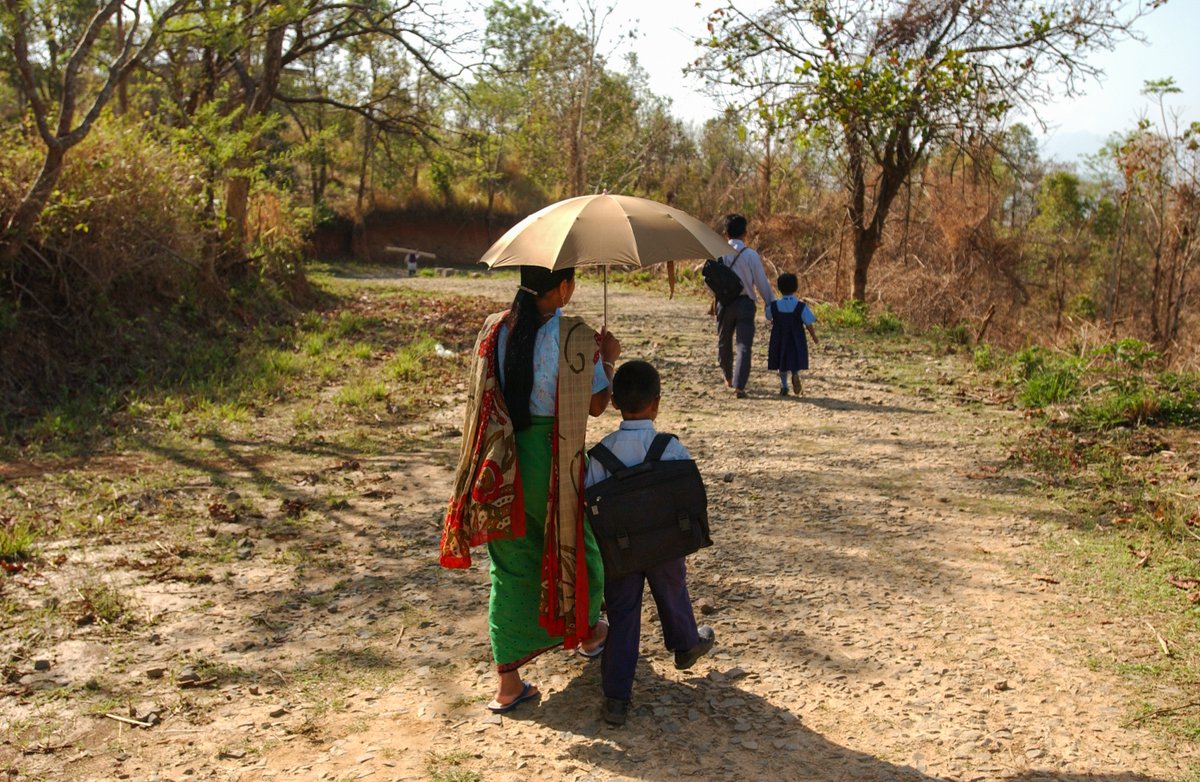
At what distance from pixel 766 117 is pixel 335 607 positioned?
12.5 metres

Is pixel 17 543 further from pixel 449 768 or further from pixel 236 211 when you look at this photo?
pixel 236 211

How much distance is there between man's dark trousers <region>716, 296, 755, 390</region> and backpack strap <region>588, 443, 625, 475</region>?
19.9 feet

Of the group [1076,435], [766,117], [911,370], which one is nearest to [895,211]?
[766,117]

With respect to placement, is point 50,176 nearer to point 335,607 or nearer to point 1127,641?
point 335,607

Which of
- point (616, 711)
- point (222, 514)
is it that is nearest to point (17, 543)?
point (222, 514)

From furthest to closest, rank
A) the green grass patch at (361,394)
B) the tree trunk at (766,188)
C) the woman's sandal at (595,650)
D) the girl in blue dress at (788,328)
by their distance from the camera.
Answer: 1. the tree trunk at (766,188)
2. the green grass patch at (361,394)
3. the girl in blue dress at (788,328)
4. the woman's sandal at (595,650)

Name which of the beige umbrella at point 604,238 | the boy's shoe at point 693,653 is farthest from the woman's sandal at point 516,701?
the beige umbrella at point 604,238

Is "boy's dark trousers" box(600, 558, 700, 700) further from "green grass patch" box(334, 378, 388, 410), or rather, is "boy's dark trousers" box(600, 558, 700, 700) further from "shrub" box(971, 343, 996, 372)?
"shrub" box(971, 343, 996, 372)

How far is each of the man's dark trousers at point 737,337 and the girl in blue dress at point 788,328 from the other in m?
0.22

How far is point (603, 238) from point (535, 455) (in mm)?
883

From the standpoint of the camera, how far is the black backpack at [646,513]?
12.5 feet

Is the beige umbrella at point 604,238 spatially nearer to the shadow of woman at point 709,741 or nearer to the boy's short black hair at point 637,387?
the boy's short black hair at point 637,387

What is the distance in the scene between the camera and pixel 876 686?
4.30 m

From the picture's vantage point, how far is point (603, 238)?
386 cm
